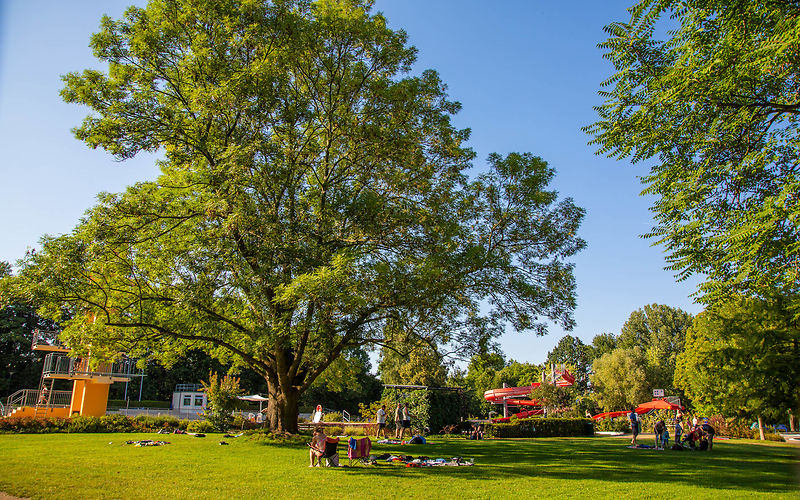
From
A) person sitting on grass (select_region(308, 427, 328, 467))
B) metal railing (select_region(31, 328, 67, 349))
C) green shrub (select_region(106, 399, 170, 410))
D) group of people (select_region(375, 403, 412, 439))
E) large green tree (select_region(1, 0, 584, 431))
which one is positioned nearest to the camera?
person sitting on grass (select_region(308, 427, 328, 467))

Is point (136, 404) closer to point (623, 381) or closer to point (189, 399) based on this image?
point (189, 399)

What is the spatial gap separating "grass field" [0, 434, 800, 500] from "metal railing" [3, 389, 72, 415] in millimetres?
17137

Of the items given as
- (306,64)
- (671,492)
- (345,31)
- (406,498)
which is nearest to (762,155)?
(671,492)

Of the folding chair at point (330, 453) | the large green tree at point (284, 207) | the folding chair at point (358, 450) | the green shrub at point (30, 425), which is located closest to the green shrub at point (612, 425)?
the large green tree at point (284, 207)

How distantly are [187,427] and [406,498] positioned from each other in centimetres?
2058

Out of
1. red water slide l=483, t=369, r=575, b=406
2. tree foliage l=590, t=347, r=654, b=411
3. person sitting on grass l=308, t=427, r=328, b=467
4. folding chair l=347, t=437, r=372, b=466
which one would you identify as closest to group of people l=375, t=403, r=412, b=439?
folding chair l=347, t=437, r=372, b=466

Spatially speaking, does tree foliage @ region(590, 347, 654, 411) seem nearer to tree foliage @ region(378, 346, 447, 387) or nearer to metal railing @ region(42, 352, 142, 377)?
tree foliage @ region(378, 346, 447, 387)

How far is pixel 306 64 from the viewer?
18.2 meters

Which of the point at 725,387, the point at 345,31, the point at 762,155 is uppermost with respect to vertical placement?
the point at 345,31

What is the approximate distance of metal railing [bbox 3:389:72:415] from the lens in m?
30.3

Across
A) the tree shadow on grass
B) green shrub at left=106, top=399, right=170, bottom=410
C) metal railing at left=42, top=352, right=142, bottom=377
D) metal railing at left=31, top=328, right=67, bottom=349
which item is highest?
metal railing at left=31, top=328, right=67, bottom=349

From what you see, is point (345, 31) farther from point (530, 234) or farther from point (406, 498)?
point (406, 498)

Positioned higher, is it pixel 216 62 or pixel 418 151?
pixel 216 62

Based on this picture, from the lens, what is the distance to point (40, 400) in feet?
100
